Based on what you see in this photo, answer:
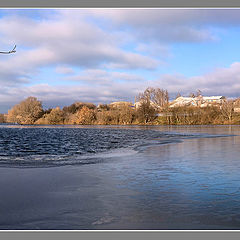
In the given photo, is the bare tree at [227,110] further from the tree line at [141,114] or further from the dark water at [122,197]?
Answer: the dark water at [122,197]

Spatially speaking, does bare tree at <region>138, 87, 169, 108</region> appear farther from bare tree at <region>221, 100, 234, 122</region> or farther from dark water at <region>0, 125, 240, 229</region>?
dark water at <region>0, 125, 240, 229</region>

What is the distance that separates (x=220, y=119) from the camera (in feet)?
265

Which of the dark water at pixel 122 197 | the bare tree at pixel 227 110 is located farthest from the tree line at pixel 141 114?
the dark water at pixel 122 197

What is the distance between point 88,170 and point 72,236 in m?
5.65

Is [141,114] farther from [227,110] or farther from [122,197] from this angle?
[122,197]

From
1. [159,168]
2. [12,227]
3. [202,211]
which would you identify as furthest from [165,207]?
[159,168]

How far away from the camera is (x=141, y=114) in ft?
285

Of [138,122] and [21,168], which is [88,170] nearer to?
[21,168]

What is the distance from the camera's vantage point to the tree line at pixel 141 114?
8150 centimetres

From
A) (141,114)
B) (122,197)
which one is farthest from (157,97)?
(122,197)

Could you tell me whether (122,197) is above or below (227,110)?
below

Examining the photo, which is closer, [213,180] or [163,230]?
[163,230]

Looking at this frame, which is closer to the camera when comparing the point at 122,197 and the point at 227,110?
the point at 122,197

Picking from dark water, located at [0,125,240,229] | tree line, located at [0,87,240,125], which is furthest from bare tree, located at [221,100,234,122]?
dark water, located at [0,125,240,229]
